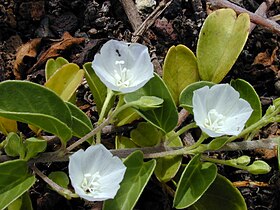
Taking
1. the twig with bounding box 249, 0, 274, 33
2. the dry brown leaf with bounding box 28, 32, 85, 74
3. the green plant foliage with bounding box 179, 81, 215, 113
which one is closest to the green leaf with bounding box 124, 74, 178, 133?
the green plant foliage with bounding box 179, 81, 215, 113

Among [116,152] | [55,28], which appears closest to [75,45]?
[55,28]

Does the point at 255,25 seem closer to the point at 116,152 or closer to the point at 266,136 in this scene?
the point at 266,136

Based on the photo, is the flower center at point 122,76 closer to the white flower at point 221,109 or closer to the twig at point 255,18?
the white flower at point 221,109

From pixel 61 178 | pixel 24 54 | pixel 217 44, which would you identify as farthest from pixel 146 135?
pixel 24 54

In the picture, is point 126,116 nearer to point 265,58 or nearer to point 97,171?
point 97,171

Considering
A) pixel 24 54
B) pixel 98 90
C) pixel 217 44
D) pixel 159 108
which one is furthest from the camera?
pixel 24 54

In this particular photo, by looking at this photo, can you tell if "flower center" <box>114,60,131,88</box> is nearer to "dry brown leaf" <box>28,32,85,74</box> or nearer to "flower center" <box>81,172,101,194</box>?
"flower center" <box>81,172,101,194</box>
